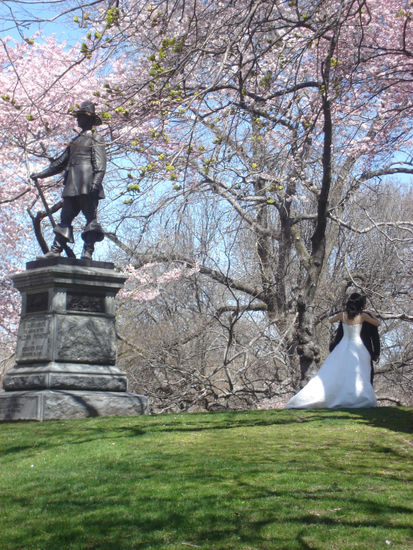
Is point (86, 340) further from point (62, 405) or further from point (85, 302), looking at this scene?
point (62, 405)

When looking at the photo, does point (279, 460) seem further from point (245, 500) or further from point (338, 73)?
point (338, 73)

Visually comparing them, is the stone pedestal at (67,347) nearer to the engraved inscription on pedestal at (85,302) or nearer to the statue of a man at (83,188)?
the engraved inscription on pedestal at (85,302)

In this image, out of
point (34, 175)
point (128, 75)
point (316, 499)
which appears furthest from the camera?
point (128, 75)

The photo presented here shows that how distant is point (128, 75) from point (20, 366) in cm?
1020

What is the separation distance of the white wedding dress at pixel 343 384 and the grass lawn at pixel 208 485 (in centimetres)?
198

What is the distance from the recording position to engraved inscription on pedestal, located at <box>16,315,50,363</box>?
10625 mm

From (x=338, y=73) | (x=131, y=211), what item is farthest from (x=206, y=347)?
(x=338, y=73)

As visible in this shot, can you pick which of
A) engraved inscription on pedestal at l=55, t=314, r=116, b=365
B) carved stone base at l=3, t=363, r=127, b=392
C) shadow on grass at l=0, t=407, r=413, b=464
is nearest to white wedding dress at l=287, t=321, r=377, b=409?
shadow on grass at l=0, t=407, r=413, b=464

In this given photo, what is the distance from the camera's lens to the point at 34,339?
35.5ft

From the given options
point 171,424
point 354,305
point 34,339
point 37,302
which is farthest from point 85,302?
point 354,305

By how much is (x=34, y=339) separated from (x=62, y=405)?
1237 mm

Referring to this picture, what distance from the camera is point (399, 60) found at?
16.0 meters

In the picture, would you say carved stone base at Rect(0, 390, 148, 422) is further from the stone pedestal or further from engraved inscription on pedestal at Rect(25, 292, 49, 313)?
engraved inscription on pedestal at Rect(25, 292, 49, 313)

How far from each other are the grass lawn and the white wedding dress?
198cm
